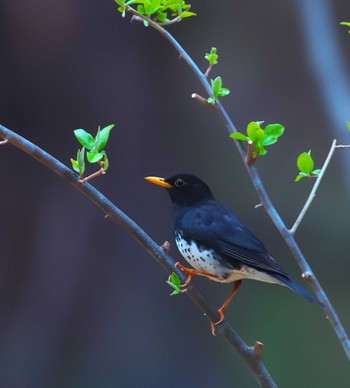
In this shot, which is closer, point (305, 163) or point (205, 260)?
point (305, 163)

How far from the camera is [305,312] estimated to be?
3879 mm

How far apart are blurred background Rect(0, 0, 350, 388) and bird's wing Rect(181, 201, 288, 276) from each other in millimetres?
1519

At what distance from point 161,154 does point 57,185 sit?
0.54 meters

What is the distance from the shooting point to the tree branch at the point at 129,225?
4.97ft

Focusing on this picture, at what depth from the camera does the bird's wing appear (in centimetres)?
212

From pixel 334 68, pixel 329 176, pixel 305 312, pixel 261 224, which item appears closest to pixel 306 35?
pixel 334 68

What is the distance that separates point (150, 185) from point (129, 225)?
2.38 meters

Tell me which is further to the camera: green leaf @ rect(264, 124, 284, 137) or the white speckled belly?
the white speckled belly

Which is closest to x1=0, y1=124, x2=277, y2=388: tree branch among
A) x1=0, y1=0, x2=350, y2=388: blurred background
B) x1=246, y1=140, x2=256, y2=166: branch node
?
x1=246, y1=140, x2=256, y2=166: branch node

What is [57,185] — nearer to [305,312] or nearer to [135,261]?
[135,261]

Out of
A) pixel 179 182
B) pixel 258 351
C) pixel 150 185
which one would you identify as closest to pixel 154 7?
pixel 258 351

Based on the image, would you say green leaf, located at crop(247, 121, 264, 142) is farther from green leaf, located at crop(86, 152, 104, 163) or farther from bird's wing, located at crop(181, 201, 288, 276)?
bird's wing, located at crop(181, 201, 288, 276)

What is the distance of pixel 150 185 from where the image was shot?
12.9 feet

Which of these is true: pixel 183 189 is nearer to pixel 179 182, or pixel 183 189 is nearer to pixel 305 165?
pixel 179 182
